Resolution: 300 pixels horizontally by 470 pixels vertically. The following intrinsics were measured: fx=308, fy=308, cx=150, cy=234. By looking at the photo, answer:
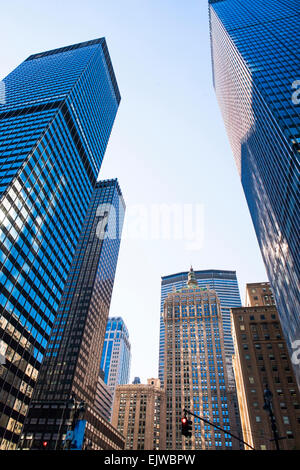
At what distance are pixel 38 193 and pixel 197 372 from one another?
4298 inches

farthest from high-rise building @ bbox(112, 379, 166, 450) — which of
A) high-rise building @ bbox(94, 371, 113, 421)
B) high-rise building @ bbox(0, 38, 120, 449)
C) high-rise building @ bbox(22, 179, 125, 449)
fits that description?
high-rise building @ bbox(0, 38, 120, 449)

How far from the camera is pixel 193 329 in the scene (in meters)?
158

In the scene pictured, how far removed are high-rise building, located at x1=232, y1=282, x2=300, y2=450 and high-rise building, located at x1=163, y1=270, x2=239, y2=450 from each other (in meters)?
43.2

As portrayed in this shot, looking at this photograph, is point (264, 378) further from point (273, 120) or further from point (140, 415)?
point (140, 415)

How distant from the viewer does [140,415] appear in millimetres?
136500

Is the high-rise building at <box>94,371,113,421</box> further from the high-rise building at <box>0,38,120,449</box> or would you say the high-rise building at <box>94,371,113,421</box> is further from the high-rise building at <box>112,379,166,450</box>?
the high-rise building at <box>0,38,120,449</box>

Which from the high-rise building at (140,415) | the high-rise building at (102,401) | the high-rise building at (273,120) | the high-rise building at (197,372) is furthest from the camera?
the high-rise building at (102,401)

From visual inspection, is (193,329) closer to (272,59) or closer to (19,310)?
(19,310)

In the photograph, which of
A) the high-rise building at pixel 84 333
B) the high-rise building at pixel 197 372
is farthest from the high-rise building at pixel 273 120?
the high-rise building at pixel 84 333

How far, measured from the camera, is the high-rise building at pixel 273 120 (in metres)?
60.5

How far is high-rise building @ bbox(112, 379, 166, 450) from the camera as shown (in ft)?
428

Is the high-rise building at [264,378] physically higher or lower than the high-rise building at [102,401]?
lower

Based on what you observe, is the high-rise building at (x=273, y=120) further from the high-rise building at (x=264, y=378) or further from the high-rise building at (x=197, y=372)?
the high-rise building at (x=197, y=372)

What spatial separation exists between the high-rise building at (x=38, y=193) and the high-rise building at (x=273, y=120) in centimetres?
5203
